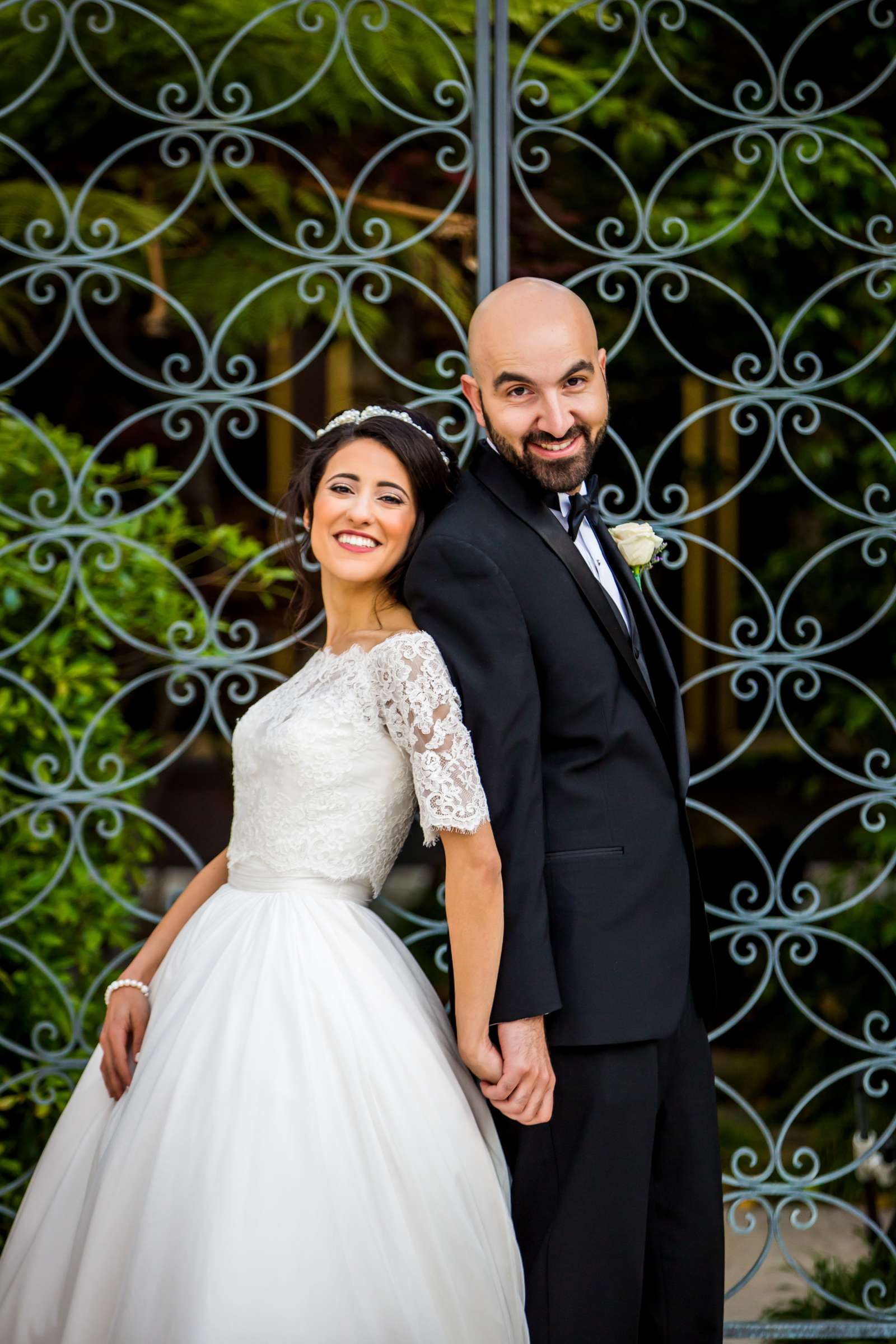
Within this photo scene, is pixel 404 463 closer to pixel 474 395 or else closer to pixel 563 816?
pixel 474 395

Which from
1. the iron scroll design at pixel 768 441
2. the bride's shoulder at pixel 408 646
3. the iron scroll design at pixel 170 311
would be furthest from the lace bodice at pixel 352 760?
the iron scroll design at pixel 768 441

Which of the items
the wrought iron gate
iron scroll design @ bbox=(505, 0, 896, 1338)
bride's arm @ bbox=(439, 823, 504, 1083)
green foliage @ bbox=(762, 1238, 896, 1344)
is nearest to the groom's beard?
bride's arm @ bbox=(439, 823, 504, 1083)

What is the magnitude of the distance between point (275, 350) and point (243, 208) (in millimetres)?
770

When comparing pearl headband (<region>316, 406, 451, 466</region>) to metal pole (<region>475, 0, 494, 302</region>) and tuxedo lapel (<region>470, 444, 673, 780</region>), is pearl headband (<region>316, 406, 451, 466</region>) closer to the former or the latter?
tuxedo lapel (<region>470, 444, 673, 780</region>)

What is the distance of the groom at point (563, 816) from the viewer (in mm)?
1734

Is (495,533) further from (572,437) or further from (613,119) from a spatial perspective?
(613,119)

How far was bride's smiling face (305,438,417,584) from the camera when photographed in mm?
1928

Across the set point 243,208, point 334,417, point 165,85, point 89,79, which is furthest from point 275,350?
point 334,417

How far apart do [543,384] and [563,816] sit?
600 millimetres

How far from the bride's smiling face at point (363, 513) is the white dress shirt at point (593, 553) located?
0.16 metres

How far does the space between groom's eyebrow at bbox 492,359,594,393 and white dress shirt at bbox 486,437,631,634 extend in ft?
0.30

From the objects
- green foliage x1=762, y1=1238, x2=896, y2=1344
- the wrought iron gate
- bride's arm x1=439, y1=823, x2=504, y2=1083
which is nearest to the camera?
bride's arm x1=439, y1=823, x2=504, y2=1083

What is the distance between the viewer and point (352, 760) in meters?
1.84

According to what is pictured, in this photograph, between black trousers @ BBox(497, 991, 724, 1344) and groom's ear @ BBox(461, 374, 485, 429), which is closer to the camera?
black trousers @ BBox(497, 991, 724, 1344)
